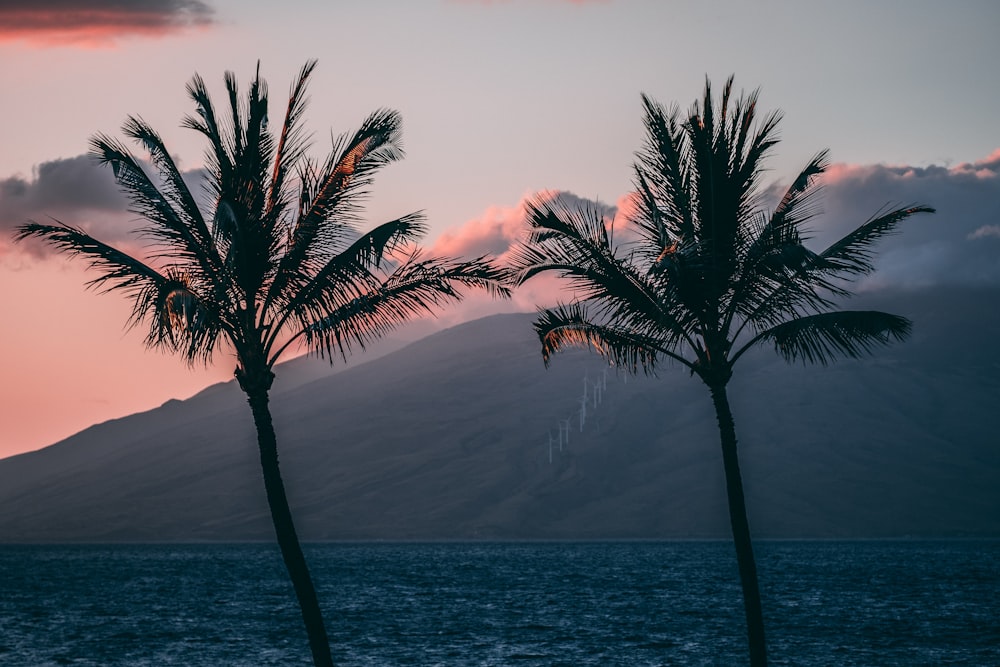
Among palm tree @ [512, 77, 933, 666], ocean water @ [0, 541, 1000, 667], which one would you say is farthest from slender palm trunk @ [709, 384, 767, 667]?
ocean water @ [0, 541, 1000, 667]

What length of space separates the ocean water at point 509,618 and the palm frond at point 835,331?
3911 cm

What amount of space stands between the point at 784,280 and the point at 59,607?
328 ft

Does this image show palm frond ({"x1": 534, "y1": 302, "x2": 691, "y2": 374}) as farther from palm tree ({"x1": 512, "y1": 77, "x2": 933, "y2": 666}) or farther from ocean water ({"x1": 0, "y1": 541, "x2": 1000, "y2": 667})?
ocean water ({"x1": 0, "y1": 541, "x2": 1000, "y2": 667})

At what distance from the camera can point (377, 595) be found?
122 meters

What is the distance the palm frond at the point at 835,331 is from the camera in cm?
2191

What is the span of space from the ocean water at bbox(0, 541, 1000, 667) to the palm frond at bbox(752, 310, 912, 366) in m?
39.1

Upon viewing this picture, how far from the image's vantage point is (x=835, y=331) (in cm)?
2252

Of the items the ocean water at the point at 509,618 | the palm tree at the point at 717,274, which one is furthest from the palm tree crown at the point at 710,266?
the ocean water at the point at 509,618

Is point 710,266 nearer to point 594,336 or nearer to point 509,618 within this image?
point 594,336

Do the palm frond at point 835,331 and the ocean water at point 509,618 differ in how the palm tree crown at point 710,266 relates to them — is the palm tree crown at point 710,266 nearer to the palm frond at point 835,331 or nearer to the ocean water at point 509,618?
the palm frond at point 835,331

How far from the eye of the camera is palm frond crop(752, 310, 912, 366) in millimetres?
21906

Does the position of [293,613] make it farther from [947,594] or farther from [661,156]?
[661,156]

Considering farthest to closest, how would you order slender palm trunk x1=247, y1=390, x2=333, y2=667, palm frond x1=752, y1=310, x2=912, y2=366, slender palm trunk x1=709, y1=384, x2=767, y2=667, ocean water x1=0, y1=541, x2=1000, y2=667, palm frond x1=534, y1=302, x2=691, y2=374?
ocean water x1=0, y1=541, x2=1000, y2=667
palm frond x1=534, y1=302, x2=691, y2=374
slender palm trunk x1=709, y1=384, x2=767, y2=667
palm frond x1=752, y1=310, x2=912, y2=366
slender palm trunk x1=247, y1=390, x2=333, y2=667

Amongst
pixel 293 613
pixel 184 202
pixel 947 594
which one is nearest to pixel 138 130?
pixel 184 202
